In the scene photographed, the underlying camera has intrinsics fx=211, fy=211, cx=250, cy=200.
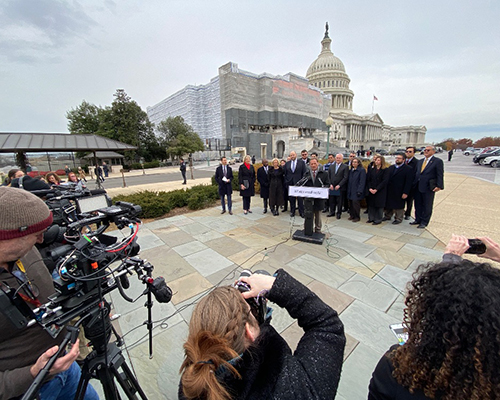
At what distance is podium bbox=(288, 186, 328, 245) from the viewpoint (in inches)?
187

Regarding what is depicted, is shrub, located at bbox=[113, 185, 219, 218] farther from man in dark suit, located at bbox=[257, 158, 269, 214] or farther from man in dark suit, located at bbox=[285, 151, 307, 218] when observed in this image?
man in dark suit, located at bbox=[285, 151, 307, 218]

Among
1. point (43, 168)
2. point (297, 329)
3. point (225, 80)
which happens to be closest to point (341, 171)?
point (297, 329)

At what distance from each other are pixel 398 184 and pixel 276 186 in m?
3.46

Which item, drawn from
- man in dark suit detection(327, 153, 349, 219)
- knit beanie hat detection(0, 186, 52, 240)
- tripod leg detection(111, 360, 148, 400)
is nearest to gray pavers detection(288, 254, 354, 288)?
tripod leg detection(111, 360, 148, 400)

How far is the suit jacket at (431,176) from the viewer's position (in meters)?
5.40

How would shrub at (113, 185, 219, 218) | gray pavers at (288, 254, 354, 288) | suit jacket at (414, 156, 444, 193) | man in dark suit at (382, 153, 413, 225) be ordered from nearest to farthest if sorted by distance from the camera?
1. gray pavers at (288, 254, 354, 288)
2. suit jacket at (414, 156, 444, 193)
3. man in dark suit at (382, 153, 413, 225)
4. shrub at (113, 185, 219, 218)

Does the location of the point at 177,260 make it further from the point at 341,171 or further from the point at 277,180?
the point at 341,171

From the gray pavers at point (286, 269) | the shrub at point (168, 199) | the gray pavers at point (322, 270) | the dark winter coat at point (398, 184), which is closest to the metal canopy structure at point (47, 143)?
the shrub at point (168, 199)

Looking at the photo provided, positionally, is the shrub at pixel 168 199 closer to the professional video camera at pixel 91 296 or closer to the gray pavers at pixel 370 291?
the professional video camera at pixel 91 296

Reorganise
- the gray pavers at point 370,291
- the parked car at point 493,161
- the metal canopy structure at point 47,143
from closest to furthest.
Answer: the gray pavers at point 370,291 < the metal canopy structure at point 47,143 < the parked car at point 493,161

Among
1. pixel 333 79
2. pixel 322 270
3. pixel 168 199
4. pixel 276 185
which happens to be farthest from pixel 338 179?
pixel 333 79

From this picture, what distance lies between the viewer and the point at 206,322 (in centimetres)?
80

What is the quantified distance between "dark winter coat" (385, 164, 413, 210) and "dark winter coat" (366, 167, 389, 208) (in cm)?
18

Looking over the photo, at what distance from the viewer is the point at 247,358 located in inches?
31.8
